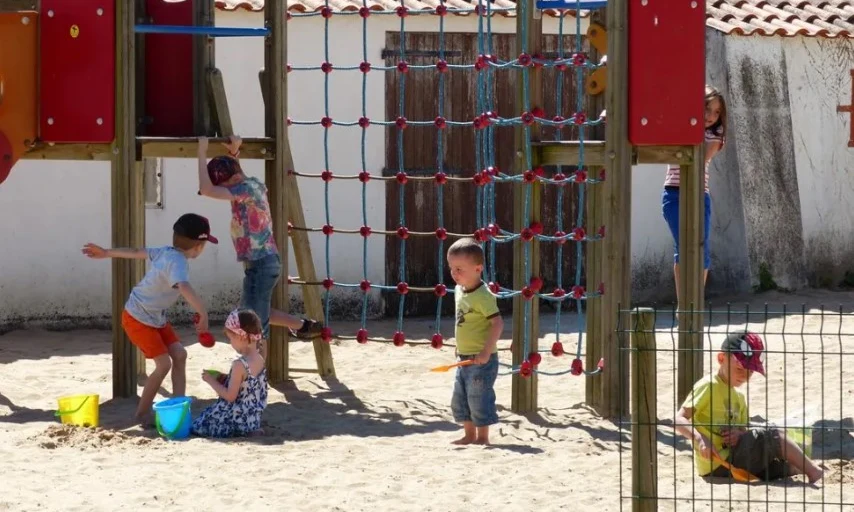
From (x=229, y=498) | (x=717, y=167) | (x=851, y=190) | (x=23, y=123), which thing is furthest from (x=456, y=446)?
(x=851, y=190)

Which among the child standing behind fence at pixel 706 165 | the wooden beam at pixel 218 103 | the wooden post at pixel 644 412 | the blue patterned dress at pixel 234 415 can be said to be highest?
the wooden beam at pixel 218 103

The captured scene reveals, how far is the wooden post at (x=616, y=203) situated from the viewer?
778 cm

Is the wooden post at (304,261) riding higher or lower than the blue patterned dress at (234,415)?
higher

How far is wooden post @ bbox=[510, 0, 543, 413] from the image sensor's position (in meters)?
8.05

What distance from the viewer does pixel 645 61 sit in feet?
25.5

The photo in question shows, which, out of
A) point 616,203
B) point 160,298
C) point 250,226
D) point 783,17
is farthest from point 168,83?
point 783,17

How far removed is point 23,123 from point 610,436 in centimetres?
362

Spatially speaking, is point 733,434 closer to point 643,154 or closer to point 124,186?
point 643,154

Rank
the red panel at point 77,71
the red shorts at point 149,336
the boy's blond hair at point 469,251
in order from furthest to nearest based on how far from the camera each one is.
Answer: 1. the red panel at point 77,71
2. the red shorts at point 149,336
3. the boy's blond hair at point 469,251

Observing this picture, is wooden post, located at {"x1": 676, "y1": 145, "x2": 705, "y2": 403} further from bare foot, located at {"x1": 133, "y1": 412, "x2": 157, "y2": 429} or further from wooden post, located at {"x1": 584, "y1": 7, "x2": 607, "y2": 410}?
bare foot, located at {"x1": 133, "y1": 412, "x2": 157, "y2": 429}

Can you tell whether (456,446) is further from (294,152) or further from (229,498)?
(294,152)

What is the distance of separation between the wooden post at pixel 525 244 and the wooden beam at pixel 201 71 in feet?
6.67

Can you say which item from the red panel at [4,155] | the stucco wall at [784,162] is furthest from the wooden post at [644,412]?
the stucco wall at [784,162]

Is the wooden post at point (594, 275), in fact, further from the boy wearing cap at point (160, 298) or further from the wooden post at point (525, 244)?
the boy wearing cap at point (160, 298)
